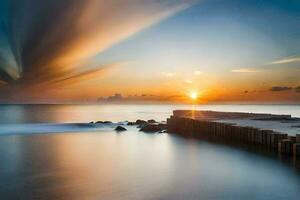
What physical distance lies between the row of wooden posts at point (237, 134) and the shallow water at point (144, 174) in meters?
1.32

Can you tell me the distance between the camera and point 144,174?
1761cm

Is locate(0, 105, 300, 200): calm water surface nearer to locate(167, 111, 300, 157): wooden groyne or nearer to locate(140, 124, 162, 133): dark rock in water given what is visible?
locate(167, 111, 300, 157): wooden groyne

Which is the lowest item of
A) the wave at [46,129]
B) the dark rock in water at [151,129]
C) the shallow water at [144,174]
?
the shallow water at [144,174]

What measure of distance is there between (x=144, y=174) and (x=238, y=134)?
12.2 m

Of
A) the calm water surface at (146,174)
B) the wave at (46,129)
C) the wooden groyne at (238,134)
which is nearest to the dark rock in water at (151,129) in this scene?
the wooden groyne at (238,134)

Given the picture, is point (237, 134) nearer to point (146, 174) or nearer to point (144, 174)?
point (146, 174)

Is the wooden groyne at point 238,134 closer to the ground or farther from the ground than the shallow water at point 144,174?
farther from the ground

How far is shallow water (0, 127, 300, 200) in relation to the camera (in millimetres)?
13672

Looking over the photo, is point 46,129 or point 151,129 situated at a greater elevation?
point 151,129

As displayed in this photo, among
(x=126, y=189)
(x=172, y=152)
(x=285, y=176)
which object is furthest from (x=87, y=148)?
(x=285, y=176)

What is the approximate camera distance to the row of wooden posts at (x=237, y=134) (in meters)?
20.1

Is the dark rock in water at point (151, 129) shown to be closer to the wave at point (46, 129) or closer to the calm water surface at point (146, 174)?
the wave at point (46, 129)

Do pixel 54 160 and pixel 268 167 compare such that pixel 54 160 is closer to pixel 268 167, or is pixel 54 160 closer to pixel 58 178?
pixel 58 178

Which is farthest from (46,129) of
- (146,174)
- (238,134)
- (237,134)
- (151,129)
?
(146,174)
